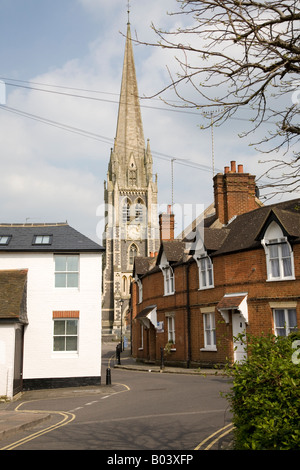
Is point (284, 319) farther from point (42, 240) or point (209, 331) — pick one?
point (42, 240)

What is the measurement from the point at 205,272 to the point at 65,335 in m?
9.02

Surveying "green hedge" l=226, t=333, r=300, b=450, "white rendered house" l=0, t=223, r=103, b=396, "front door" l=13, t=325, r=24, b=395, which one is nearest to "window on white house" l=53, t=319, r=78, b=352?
"white rendered house" l=0, t=223, r=103, b=396

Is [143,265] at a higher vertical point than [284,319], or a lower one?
higher

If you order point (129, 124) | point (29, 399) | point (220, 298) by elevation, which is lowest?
point (29, 399)

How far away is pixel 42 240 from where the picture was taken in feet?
70.3

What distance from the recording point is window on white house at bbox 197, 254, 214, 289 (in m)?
24.9

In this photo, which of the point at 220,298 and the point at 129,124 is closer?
the point at 220,298

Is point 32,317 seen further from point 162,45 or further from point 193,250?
point 162,45

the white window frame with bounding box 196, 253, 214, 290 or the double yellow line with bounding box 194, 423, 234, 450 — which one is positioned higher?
the white window frame with bounding box 196, 253, 214, 290

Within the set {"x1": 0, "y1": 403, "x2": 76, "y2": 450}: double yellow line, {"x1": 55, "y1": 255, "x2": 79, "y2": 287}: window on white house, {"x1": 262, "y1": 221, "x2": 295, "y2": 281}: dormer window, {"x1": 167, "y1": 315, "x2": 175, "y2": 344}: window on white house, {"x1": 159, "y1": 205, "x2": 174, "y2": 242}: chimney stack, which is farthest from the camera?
{"x1": 159, "y1": 205, "x2": 174, "y2": 242}: chimney stack

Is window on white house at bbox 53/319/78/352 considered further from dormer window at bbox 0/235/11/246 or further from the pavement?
dormer window at bbox 0/235/11/246

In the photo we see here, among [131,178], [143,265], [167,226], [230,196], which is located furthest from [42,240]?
[131,178]
